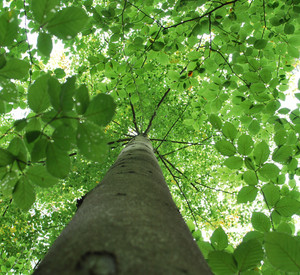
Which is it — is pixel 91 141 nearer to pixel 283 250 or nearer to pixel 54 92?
pixel 54 92

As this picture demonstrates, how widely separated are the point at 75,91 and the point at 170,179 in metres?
5.54

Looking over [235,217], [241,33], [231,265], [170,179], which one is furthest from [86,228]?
[235,217]

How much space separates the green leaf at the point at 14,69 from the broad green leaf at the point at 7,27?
96mm

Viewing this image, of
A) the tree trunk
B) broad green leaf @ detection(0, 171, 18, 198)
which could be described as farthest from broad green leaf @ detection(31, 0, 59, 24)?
the tree trunk

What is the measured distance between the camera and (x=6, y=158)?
797 millimetres

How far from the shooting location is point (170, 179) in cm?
597

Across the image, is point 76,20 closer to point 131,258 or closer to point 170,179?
point 131,258

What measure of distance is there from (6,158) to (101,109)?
46 cm

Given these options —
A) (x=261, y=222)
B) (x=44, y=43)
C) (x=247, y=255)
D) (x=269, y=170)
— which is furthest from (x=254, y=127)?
(x=44, y=43)

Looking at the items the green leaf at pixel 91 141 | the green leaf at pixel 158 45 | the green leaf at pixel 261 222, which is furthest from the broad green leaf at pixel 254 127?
the green leaf at pixel 91 141

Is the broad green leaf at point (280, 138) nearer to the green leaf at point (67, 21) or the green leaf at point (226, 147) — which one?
the green leaf at point (226, 147)

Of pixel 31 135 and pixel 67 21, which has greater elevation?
pixel 67 21

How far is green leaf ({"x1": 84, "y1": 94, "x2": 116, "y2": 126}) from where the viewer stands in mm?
669

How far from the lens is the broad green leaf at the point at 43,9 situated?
0.75m
